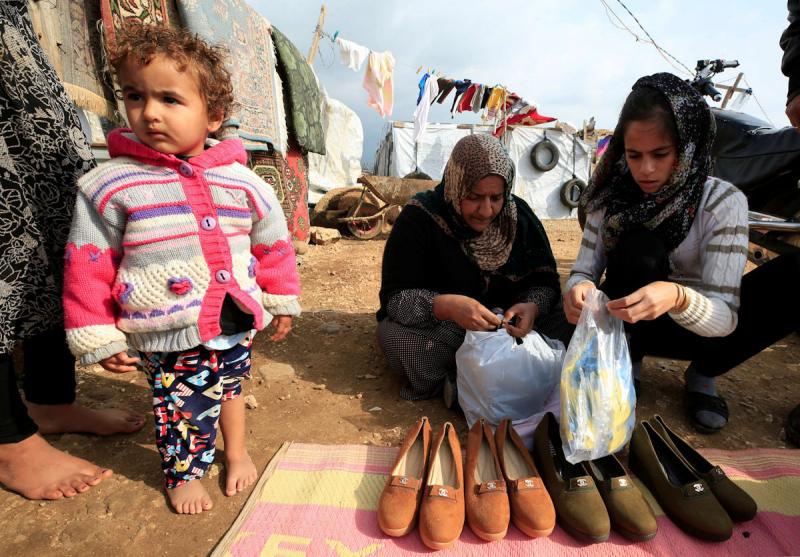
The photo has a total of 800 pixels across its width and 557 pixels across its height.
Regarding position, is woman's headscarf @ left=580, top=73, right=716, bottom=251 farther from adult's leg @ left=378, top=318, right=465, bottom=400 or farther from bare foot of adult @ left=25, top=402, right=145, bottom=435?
bare foot of adult @ left=25, top=402, right=145, bottom=435

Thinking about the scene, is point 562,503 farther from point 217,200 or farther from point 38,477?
point 38,477

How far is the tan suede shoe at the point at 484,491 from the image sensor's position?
4.04 feet

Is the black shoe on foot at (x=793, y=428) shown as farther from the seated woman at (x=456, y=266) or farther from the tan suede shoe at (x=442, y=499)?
the tan suede shoe at (x=442, y=499)

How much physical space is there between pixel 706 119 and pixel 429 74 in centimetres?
1016

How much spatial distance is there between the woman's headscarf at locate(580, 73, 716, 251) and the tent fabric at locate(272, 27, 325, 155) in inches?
130

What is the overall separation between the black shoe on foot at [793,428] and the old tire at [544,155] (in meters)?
11.3

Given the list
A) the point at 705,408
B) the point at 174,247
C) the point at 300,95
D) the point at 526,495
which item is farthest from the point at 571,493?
the point at 300,95

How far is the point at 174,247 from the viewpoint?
122cm

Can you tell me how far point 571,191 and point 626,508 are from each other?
12605 millimetres

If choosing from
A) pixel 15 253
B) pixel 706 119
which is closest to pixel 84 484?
pixel 15 253

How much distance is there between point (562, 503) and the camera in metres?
1.29

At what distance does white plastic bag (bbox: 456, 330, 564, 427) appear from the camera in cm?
170

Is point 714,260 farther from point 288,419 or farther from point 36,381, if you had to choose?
point 36,381

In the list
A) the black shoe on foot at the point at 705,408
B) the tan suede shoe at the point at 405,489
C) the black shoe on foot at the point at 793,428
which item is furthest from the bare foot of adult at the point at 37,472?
the black shoe on foot at the point at 793,428
